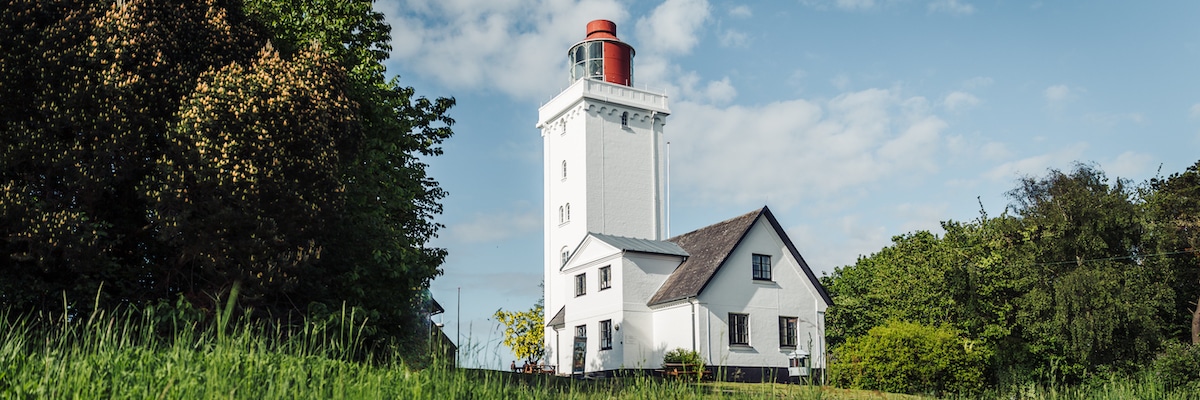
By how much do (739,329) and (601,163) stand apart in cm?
1574

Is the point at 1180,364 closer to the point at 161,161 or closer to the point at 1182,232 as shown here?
the point at 1182,232

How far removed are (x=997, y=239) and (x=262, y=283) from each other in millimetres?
34190

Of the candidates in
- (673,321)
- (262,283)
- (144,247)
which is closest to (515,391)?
(262,283)

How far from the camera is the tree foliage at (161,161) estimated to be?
15578 mm

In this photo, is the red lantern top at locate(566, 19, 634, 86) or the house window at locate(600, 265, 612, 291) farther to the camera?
the red lantern top at locate(566, 19, 634, 86)

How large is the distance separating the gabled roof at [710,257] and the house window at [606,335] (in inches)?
81.1

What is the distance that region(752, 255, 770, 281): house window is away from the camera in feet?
121

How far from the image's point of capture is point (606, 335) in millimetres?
38344

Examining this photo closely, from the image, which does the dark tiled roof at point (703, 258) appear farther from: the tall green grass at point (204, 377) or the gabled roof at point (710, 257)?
the tall green grass at point (204, 377)

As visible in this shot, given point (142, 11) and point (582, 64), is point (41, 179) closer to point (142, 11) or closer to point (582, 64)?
point (142, 11)

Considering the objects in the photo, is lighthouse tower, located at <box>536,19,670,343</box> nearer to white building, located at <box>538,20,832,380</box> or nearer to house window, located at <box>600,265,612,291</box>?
white building, located at <box>538,20,832,380</box>

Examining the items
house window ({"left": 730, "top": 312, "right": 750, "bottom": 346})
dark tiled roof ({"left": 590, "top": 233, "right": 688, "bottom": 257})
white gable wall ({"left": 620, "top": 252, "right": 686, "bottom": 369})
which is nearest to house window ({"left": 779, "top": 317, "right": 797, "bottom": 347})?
house window ({"left": 730, "top": 312, "right": 750, "bottom": 346})

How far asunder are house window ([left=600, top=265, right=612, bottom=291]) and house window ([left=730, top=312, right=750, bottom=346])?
5375 mm

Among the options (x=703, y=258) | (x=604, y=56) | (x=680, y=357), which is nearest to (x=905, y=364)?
(x=680, y=357)
